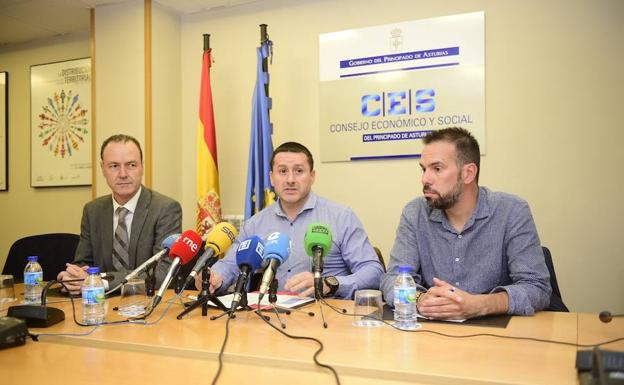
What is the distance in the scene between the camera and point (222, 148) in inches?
165

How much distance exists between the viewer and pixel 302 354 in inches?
51.3

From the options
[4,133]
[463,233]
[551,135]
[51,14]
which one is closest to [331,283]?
[463,233]

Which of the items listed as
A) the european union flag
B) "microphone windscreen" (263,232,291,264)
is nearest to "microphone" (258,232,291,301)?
"microphone windscreen" (263,232,291,264)

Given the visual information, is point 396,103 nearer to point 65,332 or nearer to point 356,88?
point 356,88

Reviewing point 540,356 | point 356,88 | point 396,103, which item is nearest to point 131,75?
point 356,88

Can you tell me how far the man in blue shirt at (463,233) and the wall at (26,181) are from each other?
363 centimetres

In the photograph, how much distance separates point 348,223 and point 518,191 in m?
1.39

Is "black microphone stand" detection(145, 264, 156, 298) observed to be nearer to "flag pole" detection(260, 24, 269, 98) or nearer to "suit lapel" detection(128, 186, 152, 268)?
"suit lapel" detection(128, 186, 152, 268)

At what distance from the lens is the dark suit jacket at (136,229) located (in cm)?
265

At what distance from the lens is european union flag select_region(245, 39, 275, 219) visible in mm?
3691

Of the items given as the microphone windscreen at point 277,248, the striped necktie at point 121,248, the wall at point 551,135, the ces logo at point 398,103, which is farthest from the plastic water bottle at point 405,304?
the ces logo at point 398,103

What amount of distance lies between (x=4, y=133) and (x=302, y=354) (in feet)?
16.4

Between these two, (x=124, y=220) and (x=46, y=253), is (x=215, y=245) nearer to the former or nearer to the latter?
(x=124, y=220)

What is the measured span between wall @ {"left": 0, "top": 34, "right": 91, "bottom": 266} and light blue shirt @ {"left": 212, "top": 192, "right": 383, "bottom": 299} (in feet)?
8.99
